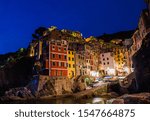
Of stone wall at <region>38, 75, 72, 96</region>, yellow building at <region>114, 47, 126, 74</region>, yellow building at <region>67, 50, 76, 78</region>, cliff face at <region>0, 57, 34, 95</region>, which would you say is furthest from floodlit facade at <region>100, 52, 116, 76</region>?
cliff face at <region>0, 57, 34, 95</region>

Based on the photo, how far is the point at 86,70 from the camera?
23.3m

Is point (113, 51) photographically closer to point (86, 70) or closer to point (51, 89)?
point (86, 70)

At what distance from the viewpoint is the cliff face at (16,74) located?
22.8 meters

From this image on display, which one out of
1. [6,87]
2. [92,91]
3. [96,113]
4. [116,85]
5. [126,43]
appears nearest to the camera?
[96,113]

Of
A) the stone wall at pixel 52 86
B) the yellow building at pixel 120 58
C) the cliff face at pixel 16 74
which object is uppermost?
the yellow building at pixel 120 58

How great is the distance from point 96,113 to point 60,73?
1546 cm

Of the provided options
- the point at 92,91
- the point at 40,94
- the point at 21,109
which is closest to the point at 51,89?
the point at 40,94

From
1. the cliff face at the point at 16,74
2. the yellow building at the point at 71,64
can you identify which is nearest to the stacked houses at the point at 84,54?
the yellow building at the point at 71,64

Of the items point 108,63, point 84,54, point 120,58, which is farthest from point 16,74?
point 120,58

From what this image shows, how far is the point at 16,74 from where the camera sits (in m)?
23.6

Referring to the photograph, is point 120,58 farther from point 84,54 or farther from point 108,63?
point 84,54

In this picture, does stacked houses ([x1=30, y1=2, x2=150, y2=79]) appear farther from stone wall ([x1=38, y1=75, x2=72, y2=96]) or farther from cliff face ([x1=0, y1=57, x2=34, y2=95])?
cliff face ([x1=0, y1=57, x2=34, y2=95])

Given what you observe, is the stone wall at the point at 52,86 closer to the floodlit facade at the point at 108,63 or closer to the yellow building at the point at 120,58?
the floodlit facade at the point at 108,63

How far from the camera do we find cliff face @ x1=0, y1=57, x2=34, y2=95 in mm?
22828
